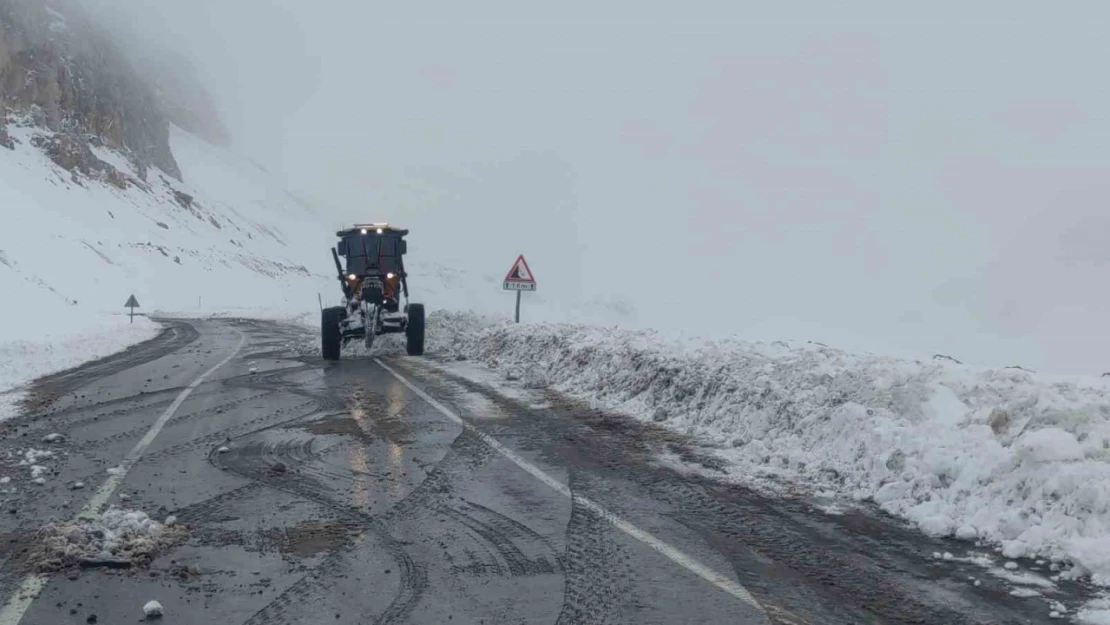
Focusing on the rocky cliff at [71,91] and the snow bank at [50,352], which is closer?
the snow bank at [50,352]

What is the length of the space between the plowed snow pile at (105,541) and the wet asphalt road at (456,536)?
110mm

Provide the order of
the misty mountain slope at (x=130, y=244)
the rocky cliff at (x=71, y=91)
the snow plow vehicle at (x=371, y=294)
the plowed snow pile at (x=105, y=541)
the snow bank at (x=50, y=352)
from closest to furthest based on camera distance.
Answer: the plowed snow pile at (x=105, y=541) → the snow bank at (x=50, y=352) → the snow plow vehicle at (x=371, y=294) → the misty mountain slope at (x=130, y=244) → the rocky cliff at (x=71, y=91)

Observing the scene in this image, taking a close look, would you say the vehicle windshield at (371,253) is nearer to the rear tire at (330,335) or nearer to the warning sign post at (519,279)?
the rear tire at (330,335)

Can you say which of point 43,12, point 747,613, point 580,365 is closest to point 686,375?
point 580,365

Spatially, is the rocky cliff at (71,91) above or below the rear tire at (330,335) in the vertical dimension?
above

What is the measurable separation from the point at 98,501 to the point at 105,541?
1.15m

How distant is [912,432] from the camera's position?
659 centimetres

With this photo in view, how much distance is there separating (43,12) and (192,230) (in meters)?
37.8

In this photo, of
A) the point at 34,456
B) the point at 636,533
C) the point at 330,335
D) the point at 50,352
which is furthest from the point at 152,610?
the point at 50,352

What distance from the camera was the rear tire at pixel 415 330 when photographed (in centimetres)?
1717

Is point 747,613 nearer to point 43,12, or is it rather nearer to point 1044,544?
point 1044,544

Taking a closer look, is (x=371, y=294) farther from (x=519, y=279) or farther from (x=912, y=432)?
(x=912, y=432)

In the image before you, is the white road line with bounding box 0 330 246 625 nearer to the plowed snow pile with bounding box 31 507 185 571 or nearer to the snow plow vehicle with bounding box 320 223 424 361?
the plowed snow pile with bounding box 31 507 185 571

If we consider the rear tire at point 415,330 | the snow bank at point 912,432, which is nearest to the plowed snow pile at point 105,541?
the snow bank at point 912,432
